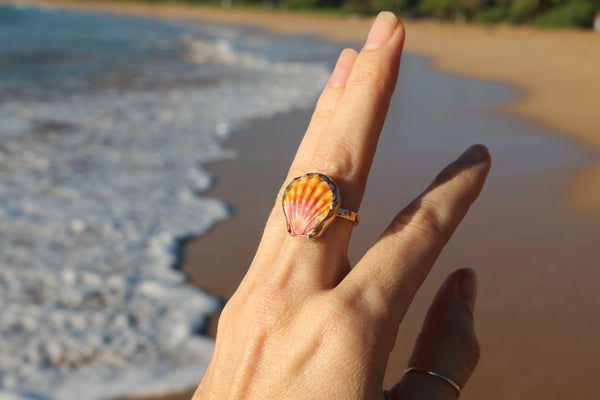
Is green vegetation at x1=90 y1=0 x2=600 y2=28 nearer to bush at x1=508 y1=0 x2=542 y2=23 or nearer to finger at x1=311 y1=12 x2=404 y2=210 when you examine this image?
bush at x1=508 y1=0 x2=542 y2=23

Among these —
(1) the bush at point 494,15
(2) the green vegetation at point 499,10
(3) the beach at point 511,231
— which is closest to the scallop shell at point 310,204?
(3) the beach at point 511,231

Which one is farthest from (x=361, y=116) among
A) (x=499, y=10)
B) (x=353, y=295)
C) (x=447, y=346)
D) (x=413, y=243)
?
(x=499, y=10)

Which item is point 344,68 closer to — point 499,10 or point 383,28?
point 383,28

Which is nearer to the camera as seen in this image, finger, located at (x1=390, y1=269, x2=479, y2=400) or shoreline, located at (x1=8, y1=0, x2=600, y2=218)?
finger, located at (x1=390, y1=269, x2=479, y2=400)

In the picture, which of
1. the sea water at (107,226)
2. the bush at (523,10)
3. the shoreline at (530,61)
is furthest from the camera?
the bush at (523,10)

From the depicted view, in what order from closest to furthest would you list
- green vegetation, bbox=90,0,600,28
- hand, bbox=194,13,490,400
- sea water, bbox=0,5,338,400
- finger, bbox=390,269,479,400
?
hand, bbox=194,13,490,400
finger, bbox=390,269,479,400
sea water, bbox=0,5,338,400
green vegetation, bbox=90,0,600,28

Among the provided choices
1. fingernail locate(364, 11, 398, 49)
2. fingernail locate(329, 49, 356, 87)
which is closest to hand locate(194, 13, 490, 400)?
fingernail locate(364, 11, 398, 49)

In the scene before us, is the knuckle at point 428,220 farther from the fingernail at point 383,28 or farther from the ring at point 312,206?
the fingernail at point 383,28
